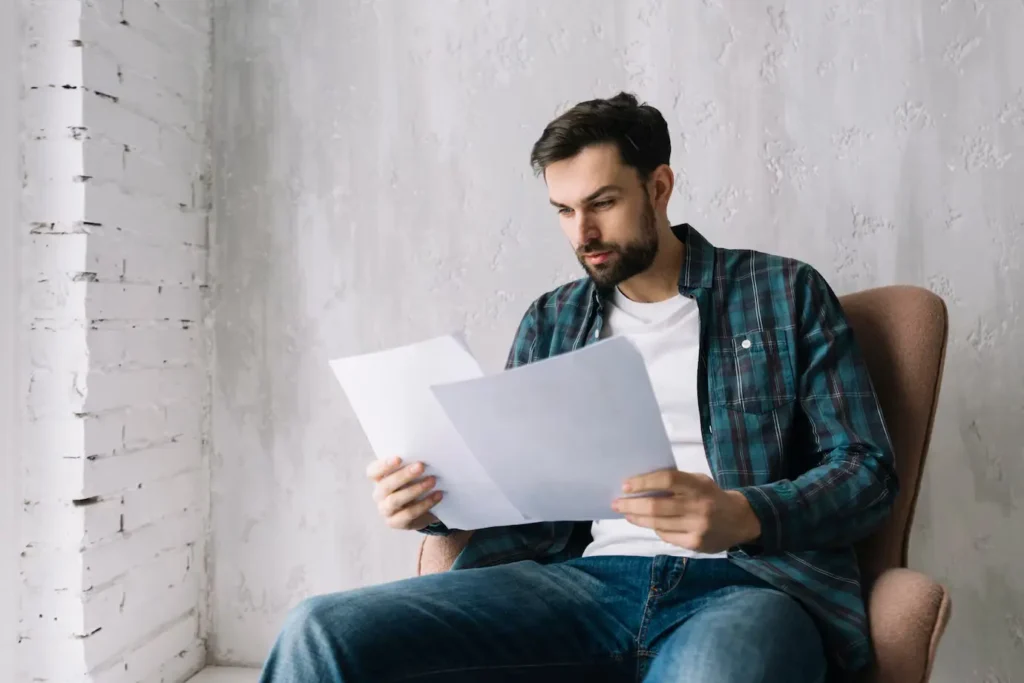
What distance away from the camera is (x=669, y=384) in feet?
4.43

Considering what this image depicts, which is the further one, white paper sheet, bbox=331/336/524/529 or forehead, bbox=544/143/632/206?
forehead, bbox=544/143/632/206

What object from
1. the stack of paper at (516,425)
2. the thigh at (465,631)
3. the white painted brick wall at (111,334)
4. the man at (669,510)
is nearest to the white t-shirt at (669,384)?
the man at (669,510)

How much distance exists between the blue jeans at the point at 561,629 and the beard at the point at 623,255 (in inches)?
16.9

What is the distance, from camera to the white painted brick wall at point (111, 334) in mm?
1586

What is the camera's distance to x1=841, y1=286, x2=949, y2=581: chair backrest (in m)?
1.27

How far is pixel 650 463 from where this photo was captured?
0.98 metres

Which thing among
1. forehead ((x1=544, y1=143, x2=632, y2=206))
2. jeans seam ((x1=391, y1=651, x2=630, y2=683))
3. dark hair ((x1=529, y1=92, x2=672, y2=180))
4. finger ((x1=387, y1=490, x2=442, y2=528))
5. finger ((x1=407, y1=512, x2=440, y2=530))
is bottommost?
jeans seam ((x1=391, y1=651, x2=630, y2=683))

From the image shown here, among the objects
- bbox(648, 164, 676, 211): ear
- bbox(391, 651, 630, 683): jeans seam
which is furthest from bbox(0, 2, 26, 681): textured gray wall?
bbox(648, 164, 676, 211): ear

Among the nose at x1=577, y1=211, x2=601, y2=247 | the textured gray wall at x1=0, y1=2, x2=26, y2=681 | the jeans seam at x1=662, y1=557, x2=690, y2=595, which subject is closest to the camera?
the jeans seam at x1=662, y1=557, x2=690, y2=595

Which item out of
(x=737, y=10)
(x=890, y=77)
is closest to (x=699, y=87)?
(x=737, y=10)

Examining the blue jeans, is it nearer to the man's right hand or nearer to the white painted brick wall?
the man's right hand

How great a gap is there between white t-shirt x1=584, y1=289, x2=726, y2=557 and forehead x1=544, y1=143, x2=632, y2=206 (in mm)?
214

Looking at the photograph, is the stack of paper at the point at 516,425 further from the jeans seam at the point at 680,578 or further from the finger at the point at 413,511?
the jeans seam at the point at 680,578

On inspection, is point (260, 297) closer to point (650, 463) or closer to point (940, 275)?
point (650, 463)
